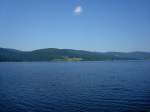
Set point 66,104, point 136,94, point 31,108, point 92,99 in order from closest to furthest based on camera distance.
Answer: point 31,108 < point 66,104 < point 92,99 < point 136,94

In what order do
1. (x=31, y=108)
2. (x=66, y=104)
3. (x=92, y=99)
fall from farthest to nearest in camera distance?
(x=92, y=99)
(x=66, y=104)
(x=31, y=108)

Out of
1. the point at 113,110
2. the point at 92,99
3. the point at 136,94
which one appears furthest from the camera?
the point at 136,94

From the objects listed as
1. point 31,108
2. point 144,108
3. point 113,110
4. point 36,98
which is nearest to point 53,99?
point 36,98

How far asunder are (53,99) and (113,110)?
15.1 meters

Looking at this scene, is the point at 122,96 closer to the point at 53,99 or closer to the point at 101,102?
the point at 101,102

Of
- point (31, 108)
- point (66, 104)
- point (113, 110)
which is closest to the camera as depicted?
point (113, 110)

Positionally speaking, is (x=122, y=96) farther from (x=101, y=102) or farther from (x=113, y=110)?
(x=113, y=110)

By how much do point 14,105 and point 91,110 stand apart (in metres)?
16.1

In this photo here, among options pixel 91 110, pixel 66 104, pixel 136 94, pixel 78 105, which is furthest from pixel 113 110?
pixel 136 94

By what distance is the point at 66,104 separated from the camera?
40625 millimetres

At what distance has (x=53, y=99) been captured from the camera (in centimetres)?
4494

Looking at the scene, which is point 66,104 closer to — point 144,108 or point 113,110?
point 113,110

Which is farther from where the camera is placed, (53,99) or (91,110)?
(53,99)

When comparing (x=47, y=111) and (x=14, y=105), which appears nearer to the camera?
(x=47, y=111)
